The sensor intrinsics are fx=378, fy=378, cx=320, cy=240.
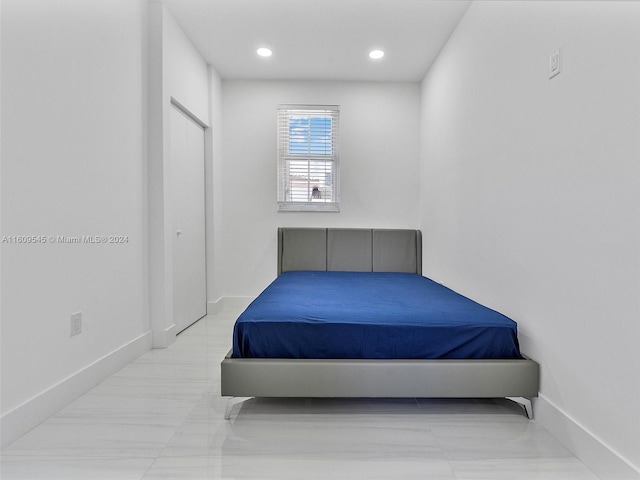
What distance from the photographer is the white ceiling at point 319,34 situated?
2.82 metres

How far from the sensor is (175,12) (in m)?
2.93

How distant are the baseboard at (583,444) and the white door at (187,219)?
2.70 metres

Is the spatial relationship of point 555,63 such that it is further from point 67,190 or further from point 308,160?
point 308,160

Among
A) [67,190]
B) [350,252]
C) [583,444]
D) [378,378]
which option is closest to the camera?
[583,444]

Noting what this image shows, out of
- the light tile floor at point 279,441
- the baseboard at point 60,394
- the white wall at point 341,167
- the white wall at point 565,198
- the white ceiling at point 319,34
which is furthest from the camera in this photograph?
the white wall at point 341,167

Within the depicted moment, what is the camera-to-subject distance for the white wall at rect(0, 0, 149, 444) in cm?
164

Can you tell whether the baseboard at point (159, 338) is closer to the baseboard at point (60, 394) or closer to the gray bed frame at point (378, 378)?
the baseboard at point (60, 394)

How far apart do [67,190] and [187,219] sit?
1.49 meters

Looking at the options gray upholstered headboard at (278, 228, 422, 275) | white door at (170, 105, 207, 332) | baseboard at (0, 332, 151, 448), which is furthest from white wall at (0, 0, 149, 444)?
gray upholstered headboard at (278, 228, 422, 275)

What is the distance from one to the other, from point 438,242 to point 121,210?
2.65 m

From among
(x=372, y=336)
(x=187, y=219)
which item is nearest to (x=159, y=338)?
(x=187, y=219)

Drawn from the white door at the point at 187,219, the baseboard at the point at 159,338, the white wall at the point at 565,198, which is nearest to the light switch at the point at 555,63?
the white wall at the point at 565,198

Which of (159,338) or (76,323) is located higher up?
(76,323)

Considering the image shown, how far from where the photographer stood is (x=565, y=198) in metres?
1.63
